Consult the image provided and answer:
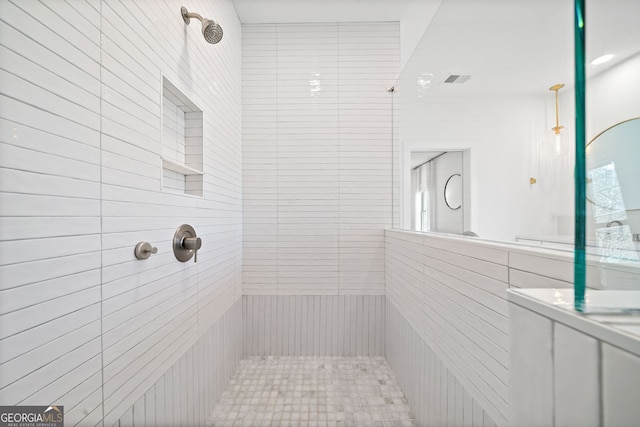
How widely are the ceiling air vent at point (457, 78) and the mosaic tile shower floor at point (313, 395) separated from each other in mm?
1821

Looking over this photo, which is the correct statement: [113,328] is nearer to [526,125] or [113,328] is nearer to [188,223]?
[188,223]

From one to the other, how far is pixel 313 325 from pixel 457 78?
1975 millimetres

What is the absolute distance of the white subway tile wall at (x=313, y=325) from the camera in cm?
214

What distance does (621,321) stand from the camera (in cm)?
28

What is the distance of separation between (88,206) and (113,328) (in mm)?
374

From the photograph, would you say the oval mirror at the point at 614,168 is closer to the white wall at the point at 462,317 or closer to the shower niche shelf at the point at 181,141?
the white wall at the point at 462,317

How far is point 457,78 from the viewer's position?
1.32 meters

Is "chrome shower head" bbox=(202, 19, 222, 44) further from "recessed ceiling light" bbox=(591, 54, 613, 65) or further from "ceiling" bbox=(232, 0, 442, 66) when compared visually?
"recessed ceiling light" bbox=(591, 54, 613, 65)

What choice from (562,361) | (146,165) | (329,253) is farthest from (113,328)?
(329,253)

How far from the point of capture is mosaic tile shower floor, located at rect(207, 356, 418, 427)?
1.46 metres

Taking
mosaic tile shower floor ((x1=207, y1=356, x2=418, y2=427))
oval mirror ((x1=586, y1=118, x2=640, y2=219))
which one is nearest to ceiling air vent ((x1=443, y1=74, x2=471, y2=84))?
oval mirror ((x1=586, y1=118, x2=640, y2=219))

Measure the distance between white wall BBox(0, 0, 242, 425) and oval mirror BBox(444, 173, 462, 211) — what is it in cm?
136

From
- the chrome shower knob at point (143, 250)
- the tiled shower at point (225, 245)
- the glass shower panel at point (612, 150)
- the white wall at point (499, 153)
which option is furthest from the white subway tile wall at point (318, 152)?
the glass shower panel at point (612, 150)

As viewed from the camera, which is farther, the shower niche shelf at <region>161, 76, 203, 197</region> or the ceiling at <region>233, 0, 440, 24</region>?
the ceiling at <region>233, 0, 440, 24</region>
